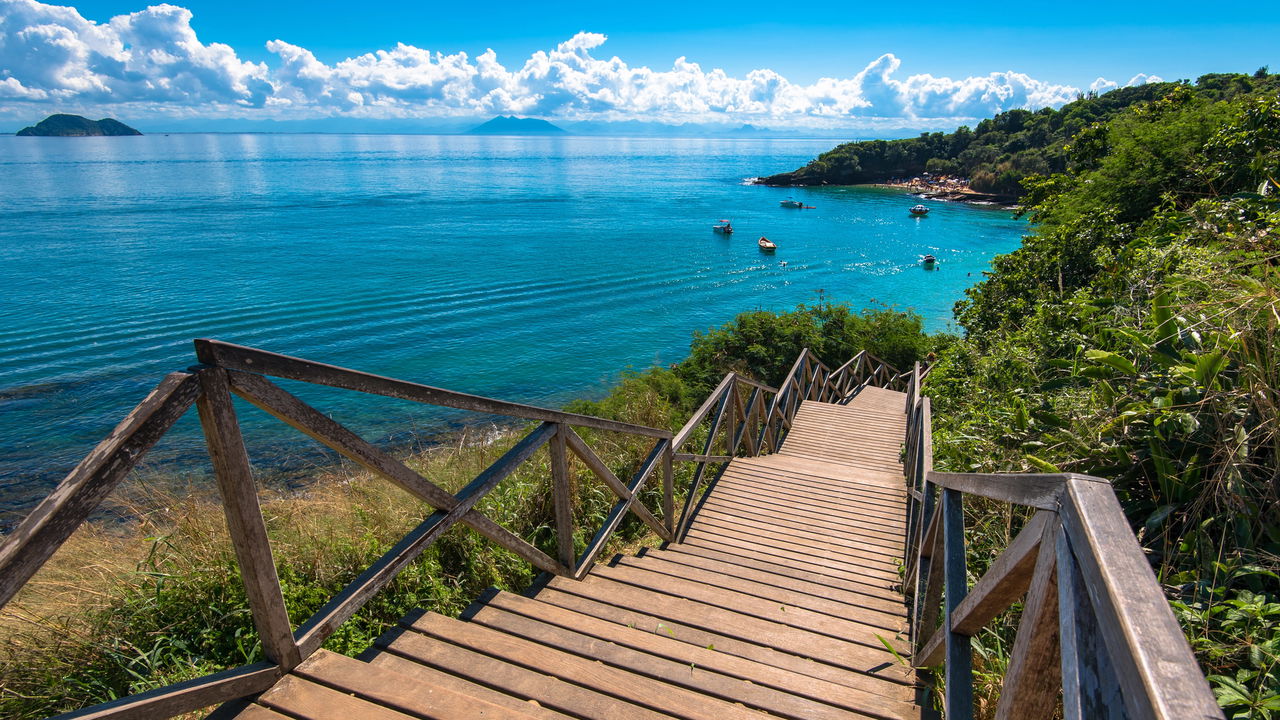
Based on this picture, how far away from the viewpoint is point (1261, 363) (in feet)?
8.96

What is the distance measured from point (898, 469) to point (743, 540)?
15.3 ft

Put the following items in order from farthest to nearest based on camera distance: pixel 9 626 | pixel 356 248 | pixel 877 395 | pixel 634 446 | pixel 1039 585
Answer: pixel 356 248
pixel 877 395
pixel 634 446
pixel 9 626
pixel 1039 585

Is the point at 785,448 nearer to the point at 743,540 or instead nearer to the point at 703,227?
the point at 743,540

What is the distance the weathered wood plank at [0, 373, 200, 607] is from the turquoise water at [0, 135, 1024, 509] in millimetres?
16060

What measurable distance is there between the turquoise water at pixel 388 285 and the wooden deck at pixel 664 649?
14.4 meters

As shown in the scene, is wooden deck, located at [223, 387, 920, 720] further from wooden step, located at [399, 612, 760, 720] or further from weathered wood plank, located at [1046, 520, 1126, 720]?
weathered wood plank, located at [1046, 520, 1126, 720]

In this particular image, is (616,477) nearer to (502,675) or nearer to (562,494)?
(562,494)

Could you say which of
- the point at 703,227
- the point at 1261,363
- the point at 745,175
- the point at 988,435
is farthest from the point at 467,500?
the point at 745,175

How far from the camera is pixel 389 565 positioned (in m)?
2.39

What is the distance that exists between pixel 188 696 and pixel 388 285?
34.4m

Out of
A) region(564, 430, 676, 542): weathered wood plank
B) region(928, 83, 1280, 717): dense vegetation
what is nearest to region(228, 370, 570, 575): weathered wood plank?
region(564, 430, 676, 542): weathered wood plank

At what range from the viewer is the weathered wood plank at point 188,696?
1.58 metres

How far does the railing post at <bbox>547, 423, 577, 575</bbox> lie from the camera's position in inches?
135

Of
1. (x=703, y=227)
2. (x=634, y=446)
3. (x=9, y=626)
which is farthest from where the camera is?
(x=703, y=227)
